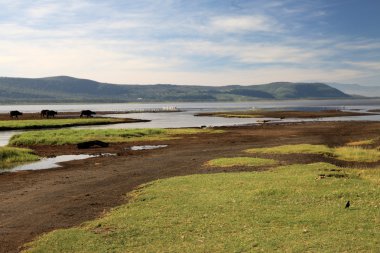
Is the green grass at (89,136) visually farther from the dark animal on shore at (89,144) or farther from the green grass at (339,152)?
the green grass at (339,152)

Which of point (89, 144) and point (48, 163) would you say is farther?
point (89, 144)

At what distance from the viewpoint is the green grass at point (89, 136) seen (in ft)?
190

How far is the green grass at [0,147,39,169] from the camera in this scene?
133 ft

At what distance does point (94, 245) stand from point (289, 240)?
6901mm

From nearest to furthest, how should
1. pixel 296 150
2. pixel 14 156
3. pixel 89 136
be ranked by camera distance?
pixel 14 156 < pixel 296 150 < pixel 89 136

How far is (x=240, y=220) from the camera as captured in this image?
17.0 meters

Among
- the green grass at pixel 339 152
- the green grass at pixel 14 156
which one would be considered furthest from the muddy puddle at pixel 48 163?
the green grass at pixel 339 152

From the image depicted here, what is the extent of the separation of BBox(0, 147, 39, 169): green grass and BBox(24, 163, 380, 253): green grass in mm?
21888

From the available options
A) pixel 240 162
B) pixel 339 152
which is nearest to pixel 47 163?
pixel 240 162

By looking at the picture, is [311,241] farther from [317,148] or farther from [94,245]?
[317,148]

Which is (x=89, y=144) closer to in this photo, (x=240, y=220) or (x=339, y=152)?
(x=339, y=152)

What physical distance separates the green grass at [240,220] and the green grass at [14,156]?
862 inches

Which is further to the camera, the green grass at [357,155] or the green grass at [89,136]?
the green grass at [89,136]

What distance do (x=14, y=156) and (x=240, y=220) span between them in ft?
106
